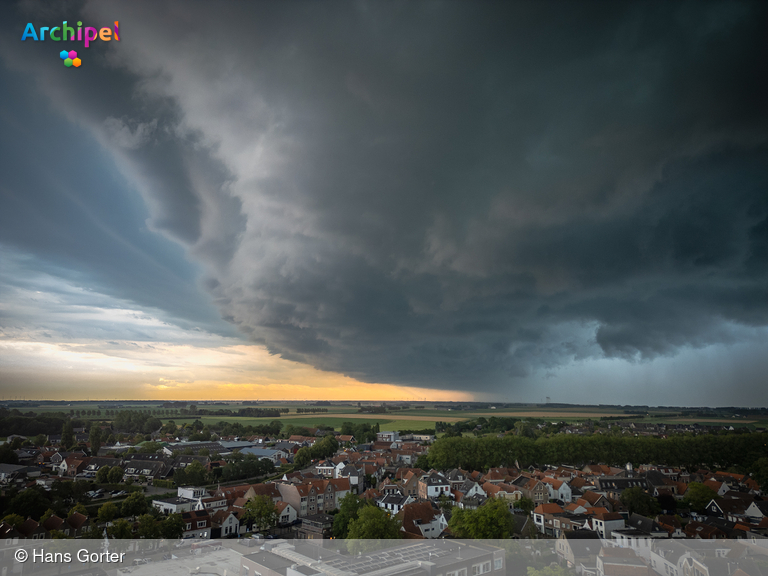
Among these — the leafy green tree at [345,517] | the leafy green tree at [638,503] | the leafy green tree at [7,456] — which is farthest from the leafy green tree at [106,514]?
the leafy green tree at [638,503]

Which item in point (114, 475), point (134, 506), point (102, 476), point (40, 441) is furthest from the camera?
point (40, 441)

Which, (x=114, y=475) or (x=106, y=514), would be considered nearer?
(x=106, y=514)

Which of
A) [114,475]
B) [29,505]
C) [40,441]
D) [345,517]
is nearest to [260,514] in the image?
[345,517]

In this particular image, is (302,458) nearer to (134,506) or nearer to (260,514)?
(260,514)

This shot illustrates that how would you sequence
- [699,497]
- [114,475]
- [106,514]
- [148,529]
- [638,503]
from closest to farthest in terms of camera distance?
[148,529], [106,514], [638,503], [699,497], [114,475]

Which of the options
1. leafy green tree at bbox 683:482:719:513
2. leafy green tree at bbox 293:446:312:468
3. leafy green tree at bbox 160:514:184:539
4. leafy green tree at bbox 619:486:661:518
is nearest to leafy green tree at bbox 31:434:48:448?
leafy green tree at bbox 293:446:312:468

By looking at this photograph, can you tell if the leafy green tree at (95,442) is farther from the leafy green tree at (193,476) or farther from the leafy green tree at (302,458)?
the leafy green tree at (302,458)

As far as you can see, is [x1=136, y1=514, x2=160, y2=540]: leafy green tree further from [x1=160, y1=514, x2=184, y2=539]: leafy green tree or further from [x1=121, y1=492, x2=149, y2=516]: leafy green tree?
[x1=121, y1=492, x2=149, y2=516]: leafy green tree
